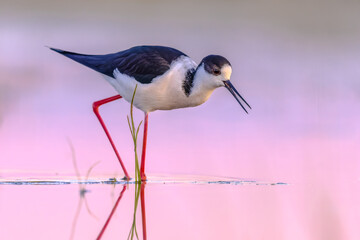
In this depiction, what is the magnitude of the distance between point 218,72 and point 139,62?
84 cm

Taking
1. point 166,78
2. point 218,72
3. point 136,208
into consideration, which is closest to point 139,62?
point 166,78

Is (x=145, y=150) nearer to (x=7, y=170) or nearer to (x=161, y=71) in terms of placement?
(x=161, y=71)

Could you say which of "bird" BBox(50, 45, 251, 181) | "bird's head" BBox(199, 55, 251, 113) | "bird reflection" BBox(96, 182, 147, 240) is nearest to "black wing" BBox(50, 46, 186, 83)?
"bird" BBox(50, 45, 251, 181)

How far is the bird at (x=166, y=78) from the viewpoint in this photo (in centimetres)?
611

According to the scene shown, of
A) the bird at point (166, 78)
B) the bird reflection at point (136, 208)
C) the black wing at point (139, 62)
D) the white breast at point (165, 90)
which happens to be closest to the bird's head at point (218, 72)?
the bird at point (166, 78)

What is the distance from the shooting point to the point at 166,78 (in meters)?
6.20

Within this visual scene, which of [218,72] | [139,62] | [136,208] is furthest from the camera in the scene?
[139,62]

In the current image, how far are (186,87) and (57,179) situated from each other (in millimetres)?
1492

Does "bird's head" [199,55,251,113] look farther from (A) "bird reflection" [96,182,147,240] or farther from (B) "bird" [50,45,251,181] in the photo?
(A) "bird reflection" [96,182,147,240]

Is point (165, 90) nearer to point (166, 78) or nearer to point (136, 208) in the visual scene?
point (166, 78)

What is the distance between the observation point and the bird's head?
607cm

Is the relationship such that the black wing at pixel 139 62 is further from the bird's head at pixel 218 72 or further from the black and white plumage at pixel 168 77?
the bird's head at pixel 218 72

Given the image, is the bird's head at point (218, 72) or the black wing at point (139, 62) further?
the black wing at point (139, 62)

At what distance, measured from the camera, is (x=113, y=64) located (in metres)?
6.68
